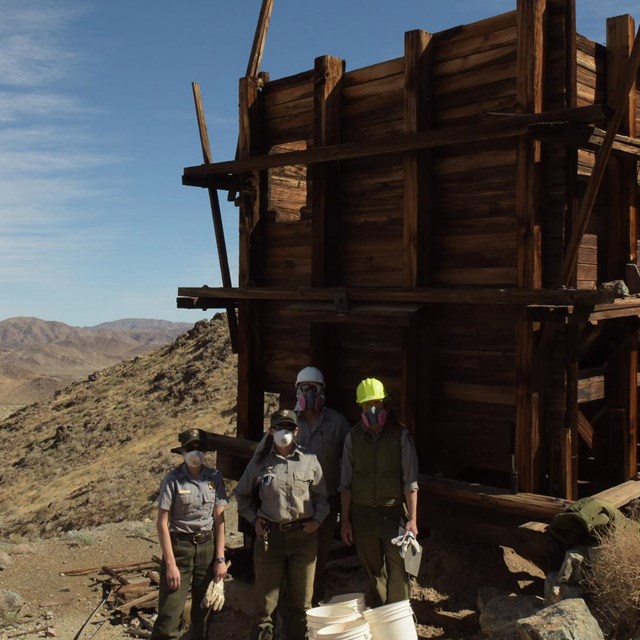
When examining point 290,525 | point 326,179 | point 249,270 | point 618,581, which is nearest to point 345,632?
point 290,525

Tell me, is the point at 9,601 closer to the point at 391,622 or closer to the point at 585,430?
the point at 391,622

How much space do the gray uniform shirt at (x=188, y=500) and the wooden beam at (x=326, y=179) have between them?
3487 millimetres

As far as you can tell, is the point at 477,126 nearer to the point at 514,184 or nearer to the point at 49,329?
the point at 514,184

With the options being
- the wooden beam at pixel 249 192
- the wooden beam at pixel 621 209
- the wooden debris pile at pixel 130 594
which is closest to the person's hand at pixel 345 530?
the wooden debris pile at pixel 130 594

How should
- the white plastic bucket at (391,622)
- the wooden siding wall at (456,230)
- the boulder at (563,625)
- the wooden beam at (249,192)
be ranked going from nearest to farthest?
the boulder at (563,625) < the white plastic bucket at (391,622) < the wooden siding wall at (456,230) < the wooden beam at (249,192)

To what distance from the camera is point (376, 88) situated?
369 inches

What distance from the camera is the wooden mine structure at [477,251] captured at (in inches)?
306

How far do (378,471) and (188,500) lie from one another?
67.7 inches

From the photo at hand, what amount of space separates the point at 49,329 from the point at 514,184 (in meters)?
185

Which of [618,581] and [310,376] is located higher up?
[310,376]

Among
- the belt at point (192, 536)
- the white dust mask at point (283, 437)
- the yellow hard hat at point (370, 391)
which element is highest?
the yellow hard hat at point (370, 391)

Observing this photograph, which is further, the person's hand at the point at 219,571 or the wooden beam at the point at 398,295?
the wooden beam at the point at 398,295

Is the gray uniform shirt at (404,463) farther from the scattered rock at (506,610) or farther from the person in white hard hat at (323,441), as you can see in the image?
the scattered rock at (506,610)

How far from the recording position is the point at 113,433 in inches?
1208
